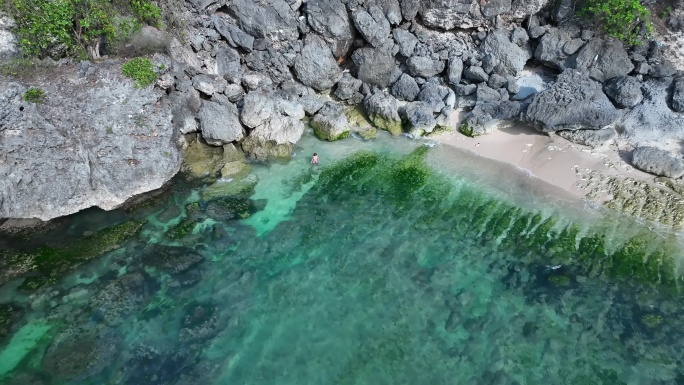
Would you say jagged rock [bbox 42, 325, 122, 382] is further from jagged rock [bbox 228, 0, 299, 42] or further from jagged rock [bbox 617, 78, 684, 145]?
jagged rock [bbox 617, 78, 684, 145]

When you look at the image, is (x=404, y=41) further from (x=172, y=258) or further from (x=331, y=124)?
(x=172, y=258)

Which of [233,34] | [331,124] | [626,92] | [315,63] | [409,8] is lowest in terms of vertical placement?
[331,124]

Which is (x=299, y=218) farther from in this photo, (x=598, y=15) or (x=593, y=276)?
(x=598, y=15)

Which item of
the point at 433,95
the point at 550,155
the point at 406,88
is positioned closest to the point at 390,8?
the point at 406,88

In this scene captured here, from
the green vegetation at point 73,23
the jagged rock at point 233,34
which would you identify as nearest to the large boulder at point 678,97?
the jagged rock at point 233,34

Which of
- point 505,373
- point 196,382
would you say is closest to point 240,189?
point 196,382
